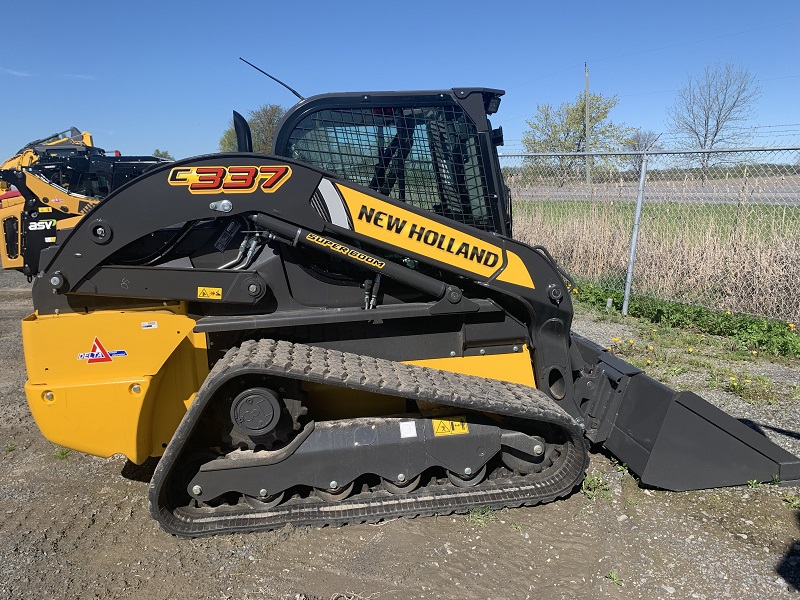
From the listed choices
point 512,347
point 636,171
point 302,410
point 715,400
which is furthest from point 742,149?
point 302,410

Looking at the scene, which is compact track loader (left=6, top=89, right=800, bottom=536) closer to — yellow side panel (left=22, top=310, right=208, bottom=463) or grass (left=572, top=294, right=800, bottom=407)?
yellow side panel (left=22, top=310, right=208, bottom=463)

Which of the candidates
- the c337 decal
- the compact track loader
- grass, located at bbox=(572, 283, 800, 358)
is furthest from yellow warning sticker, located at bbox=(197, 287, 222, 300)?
grass, located at bbox=(572, 283, 800, 358)

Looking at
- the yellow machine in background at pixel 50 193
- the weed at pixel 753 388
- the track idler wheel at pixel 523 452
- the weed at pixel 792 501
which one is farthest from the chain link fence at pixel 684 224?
the yellow machine in background at pixel 50 193

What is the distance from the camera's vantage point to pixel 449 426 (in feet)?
11.2

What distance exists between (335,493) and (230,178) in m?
1.83

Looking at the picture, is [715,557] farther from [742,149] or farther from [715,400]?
[742,149]

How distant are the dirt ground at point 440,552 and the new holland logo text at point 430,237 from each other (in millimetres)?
1477

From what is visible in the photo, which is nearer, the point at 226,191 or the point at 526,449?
the point at 226,191

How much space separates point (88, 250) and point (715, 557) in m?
3.59

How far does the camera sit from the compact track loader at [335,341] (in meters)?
3.16

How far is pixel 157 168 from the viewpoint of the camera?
312 cm

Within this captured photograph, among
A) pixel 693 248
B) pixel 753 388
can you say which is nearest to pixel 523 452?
pixel 753 388

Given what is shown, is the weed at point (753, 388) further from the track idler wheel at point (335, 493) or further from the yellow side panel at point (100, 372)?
the yellow side panel at point (100, 372)

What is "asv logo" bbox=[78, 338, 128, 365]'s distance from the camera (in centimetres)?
325
